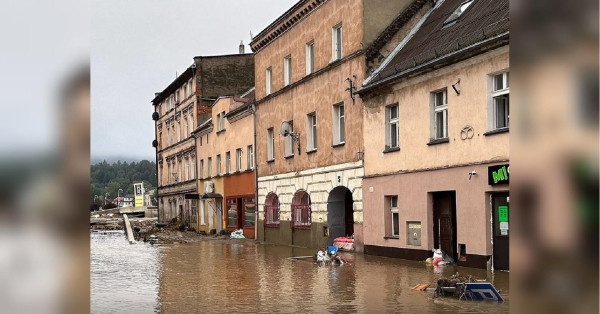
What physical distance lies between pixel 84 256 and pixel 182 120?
5528 cm

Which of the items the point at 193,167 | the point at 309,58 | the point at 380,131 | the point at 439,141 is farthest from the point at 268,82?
the point at 193,167

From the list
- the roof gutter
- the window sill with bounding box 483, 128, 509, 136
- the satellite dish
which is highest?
the roof gutter

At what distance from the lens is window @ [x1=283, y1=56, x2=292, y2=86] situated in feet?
107

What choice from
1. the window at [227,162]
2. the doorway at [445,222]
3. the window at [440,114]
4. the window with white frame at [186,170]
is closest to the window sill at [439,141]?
the window at [440,114]

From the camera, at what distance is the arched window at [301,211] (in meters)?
30.6

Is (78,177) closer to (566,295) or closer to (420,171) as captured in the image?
(566,295)

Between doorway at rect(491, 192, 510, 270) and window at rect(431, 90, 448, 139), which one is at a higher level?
window at rect(431, 90, 448, 139)

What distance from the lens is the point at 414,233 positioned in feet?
71.1

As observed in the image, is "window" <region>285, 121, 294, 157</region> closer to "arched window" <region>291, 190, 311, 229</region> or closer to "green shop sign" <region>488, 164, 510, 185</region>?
"arched window" <region>291, 190, 311, 229</region>

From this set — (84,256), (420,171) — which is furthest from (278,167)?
(84,256)

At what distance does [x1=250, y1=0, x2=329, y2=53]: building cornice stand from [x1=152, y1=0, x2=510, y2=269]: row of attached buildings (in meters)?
0.07

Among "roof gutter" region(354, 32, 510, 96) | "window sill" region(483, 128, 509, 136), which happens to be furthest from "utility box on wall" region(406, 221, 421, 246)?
"roof gutter" region(354, 32, 510, 96)

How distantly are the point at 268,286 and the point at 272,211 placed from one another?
19981 mm

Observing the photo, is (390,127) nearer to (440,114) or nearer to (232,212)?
(440,114)
